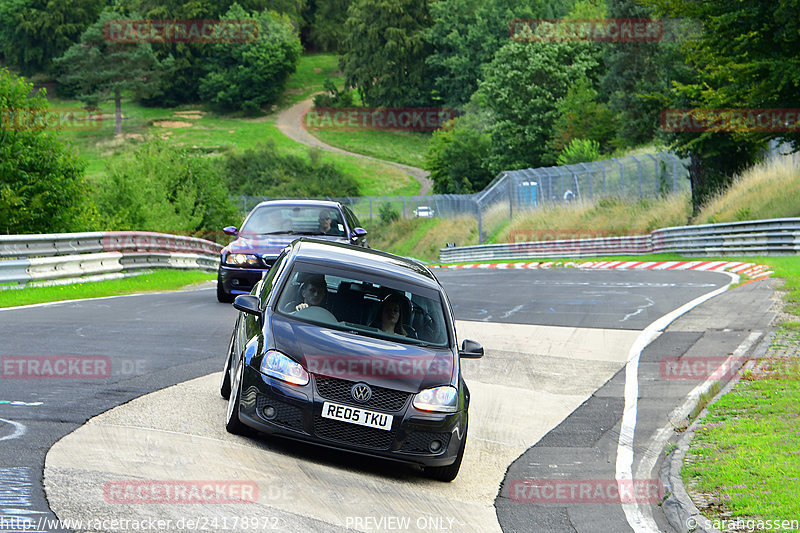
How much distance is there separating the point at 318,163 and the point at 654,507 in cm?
9676

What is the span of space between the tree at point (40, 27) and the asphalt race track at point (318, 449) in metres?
133

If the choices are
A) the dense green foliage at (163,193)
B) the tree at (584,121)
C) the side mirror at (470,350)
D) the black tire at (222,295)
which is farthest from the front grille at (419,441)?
the tree at (584,121)

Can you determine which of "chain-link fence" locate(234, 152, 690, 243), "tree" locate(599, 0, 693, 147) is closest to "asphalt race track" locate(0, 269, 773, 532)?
"chain-link fence" locate(234, 152, 690, 243)

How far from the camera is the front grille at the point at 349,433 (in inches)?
287

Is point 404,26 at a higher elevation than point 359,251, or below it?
below

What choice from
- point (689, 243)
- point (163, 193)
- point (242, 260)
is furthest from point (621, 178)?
point (242, 260)

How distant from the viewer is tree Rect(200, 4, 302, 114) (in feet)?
437

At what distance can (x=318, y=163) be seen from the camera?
103 meters

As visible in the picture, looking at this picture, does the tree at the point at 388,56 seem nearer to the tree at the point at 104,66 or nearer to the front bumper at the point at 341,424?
the tree at the point at 104,66

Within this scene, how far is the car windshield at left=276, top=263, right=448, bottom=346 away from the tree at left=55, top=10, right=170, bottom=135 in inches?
4587

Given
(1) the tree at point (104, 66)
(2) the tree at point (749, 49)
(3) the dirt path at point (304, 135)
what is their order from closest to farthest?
(2) the tree at point (749, 49) → (3) the dirt path at point (304, 135) → (1) the tree at point (104, 66)

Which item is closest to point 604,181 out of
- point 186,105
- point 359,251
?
point 359,251

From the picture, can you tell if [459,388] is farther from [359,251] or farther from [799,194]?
[799,194]

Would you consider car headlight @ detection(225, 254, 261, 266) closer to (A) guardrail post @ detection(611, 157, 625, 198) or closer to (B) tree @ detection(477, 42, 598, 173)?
(A) guardrail post @ detection(611, 157, 625, 198)
